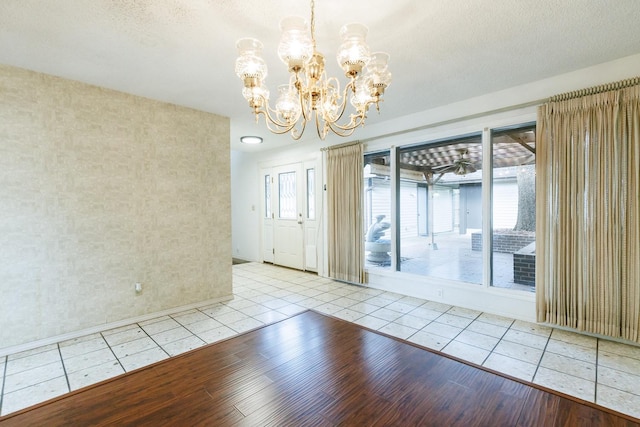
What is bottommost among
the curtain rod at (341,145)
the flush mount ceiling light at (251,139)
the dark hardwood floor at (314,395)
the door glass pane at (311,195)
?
the dark hardwood floor at (314,395)

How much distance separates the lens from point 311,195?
535 cm

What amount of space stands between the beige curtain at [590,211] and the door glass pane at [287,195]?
3860 millimetres

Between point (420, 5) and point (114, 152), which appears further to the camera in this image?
point (114, 152)

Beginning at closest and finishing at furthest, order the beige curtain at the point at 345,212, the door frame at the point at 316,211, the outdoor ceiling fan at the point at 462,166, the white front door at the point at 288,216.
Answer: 1. the outdoor ceiling fan at the point at 462,166
2. the beige curtain at the point at 345,212
3. the door frame at the point at 316,211
4. the white front door at the point at 288,216

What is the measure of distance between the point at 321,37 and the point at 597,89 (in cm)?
248

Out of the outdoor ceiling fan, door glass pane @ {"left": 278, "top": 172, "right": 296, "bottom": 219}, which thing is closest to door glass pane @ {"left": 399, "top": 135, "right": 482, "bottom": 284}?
the outdoor ceiling fan

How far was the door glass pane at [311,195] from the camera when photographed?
529cm

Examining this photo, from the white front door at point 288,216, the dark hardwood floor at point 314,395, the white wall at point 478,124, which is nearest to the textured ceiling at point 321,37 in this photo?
the white wall at point 478,124

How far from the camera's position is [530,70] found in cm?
265

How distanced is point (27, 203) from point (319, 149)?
374 cm

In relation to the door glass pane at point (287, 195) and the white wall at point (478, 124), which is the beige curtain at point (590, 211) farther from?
the door glass pane at point (287, 195)

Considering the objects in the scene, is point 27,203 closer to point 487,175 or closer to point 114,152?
point 114,152

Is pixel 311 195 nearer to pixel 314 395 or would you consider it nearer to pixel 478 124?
pixel 478 124

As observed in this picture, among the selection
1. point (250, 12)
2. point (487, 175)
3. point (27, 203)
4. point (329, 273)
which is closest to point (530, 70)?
point (487, 175)
